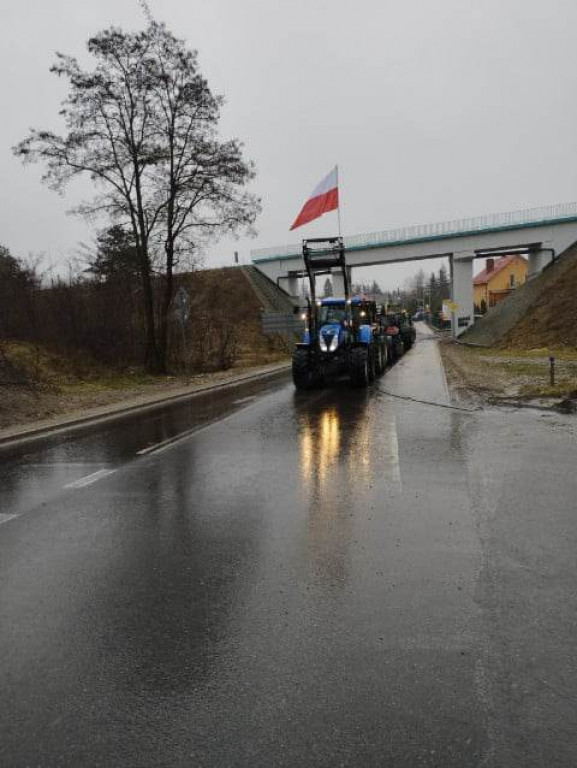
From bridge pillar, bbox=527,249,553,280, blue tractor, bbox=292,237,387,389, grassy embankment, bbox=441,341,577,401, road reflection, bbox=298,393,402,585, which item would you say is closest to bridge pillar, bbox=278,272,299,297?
bridge pillar, bbox=527,249,553,280

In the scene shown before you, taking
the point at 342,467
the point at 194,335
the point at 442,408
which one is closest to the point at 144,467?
the point at 342,467

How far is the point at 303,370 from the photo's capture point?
55.3 feet

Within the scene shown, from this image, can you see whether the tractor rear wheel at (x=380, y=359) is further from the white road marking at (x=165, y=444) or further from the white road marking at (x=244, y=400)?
the white road marking at (x=165, y=444)

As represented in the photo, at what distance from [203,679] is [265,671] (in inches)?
13.4

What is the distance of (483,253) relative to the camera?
53594 mm

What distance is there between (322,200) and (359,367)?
6.11 metres

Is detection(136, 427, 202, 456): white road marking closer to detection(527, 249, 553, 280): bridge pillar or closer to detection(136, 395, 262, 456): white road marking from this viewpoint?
detection(136, 395, 262, 456): white road marking

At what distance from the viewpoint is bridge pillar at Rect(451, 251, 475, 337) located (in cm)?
5269

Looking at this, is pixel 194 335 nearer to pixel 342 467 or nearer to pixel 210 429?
pixel 210 429

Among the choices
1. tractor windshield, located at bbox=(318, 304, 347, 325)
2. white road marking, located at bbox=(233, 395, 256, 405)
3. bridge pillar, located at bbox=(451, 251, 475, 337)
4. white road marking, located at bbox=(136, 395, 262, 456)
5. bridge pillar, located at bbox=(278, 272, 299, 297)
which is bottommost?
white road marking, located at bbox=(136, 395, 262, 456)

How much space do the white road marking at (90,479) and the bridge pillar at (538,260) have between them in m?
47.6

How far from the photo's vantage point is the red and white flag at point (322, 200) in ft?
59.0

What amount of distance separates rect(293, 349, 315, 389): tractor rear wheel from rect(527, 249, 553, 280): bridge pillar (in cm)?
3796

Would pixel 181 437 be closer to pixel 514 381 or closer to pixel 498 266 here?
pixel 514 381
